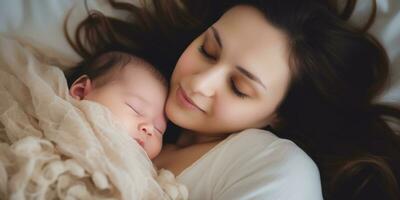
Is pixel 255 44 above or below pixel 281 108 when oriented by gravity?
above

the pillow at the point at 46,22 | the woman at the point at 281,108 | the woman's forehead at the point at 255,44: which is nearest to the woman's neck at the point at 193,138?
the woman at the point at 281,108

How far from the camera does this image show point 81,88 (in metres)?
1.15

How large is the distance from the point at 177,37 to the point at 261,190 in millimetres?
637

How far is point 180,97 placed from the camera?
116 cm

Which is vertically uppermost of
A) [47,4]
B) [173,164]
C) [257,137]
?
[47,4]

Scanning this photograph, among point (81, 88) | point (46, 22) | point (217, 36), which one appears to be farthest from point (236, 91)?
point (46, 22)

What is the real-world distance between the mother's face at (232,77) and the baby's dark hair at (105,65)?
0.09m

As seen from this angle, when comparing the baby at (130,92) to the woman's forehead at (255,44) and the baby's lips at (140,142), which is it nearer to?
the baby's lips at (140,142)

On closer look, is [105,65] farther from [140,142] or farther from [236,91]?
[236,91]

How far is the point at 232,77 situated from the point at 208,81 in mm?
60

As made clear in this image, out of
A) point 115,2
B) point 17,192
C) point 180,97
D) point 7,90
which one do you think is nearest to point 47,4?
point 115,2

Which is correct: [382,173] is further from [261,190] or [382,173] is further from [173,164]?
A: [173,164]

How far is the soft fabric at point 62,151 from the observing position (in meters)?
0.86

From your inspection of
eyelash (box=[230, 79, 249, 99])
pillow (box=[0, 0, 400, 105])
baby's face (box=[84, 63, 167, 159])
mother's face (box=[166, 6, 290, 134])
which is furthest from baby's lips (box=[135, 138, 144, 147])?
pillow (box=[0, 0, 400, 105])
